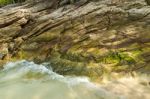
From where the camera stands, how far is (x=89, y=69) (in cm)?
1605

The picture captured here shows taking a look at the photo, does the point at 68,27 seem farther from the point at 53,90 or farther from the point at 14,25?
the point at 53,90

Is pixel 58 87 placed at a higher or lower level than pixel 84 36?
lower

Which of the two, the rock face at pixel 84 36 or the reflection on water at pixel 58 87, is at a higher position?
the rock face at pixel 84 36

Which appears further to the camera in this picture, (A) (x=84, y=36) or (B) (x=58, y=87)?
(A) (x=84, y=36)

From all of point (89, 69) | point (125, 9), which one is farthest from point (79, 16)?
point (89, 69)

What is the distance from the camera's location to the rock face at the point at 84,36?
1641 cm

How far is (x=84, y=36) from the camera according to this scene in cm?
1920

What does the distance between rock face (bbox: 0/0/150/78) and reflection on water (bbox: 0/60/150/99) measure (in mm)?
939

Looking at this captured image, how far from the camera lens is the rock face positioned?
16.4m

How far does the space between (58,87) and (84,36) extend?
17.6 ft

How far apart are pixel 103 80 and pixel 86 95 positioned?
5.48ft

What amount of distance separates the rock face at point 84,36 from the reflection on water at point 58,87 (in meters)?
0.94

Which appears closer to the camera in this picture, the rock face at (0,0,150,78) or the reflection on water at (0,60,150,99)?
the reflection on water at (0,60,150,99)

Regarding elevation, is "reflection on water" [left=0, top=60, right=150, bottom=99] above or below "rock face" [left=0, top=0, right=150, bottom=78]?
below
